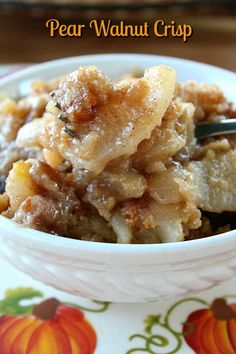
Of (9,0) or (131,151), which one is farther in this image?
(9,0)

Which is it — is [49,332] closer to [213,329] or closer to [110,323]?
[110,323]

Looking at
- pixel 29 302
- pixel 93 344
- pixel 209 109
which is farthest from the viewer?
pixel 209 109

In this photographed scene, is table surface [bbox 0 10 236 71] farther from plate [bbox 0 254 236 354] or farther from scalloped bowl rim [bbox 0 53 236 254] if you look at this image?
scalloped bowl rim [bbox 0 53 236 254]

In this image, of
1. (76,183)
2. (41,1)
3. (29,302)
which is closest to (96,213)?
(76,183)

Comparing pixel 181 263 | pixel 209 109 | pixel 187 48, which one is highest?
pixel 187 48

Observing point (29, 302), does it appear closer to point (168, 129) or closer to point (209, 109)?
point (168, 129)

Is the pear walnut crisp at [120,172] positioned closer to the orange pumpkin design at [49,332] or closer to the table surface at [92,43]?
the orange pumpkin design at [49,332]
